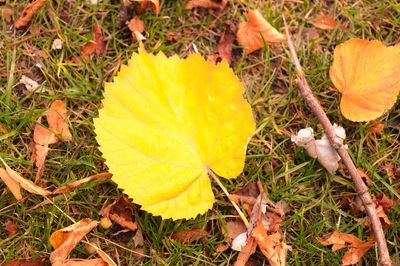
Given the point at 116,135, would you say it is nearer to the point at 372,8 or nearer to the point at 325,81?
the point at 325,81

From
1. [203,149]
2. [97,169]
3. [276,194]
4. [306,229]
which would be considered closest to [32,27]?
[97,169]

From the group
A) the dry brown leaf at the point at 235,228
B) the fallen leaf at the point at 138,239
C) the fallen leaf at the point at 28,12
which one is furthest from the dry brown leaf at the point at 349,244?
the fallen leaf at the point at 28,12

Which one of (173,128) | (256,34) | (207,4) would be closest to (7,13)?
(207,4)

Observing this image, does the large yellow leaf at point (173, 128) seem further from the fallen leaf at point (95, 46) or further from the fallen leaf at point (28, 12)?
the fallen leaf at point (28, 12)

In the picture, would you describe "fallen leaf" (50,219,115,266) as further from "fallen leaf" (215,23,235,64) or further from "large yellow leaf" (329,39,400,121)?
"large yellow leaf" (329,39,400,121)

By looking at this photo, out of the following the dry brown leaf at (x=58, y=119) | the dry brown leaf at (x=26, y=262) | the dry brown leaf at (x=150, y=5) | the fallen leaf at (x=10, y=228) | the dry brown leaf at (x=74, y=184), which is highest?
the dry brown leaf at (x=150, y=5)

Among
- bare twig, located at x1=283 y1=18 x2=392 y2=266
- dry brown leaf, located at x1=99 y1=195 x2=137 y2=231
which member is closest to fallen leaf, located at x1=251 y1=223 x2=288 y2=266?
bare twig, located at x1=283 y1=18 x2=392 y2=266

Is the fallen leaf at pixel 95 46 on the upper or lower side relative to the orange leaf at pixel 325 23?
upper
